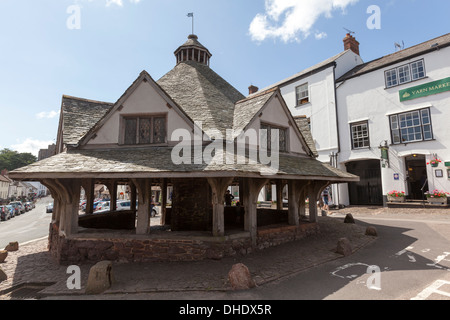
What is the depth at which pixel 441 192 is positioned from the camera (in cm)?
1434

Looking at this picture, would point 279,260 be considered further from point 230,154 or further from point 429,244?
point 429,244

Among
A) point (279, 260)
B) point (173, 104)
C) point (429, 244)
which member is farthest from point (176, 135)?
point (429, 244)

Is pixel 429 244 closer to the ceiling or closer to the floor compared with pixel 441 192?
closer to the floor

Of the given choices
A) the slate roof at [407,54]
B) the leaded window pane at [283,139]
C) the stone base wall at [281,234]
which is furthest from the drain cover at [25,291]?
the slate roof at [407,54]

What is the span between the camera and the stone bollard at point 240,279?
5398 millimetres

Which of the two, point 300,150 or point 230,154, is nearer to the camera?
point 230,154

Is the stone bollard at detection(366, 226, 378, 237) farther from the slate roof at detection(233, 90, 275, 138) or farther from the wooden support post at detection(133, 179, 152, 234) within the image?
the wooden support post at detection(133, 179, 152, 234)

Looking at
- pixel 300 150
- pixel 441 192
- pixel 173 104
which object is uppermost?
pixel 173 104

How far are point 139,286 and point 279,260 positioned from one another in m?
4.07

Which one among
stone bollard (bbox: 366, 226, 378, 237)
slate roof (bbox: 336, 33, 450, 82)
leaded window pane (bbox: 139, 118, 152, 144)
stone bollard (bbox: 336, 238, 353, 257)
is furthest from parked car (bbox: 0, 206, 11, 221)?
slate roof (bbox: 336, 33, 450, 82)

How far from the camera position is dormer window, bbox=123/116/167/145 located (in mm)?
9250

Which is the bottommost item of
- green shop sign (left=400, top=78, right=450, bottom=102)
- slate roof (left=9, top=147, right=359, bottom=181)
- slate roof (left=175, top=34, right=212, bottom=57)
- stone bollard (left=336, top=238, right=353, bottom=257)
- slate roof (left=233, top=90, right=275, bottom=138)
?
stone bollard (left=336, top=238, right=353, bottom=257)

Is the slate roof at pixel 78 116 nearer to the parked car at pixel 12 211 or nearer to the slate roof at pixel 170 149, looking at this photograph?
the slate roof at pixel 170 149

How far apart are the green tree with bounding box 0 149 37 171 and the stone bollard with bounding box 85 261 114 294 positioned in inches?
4294
